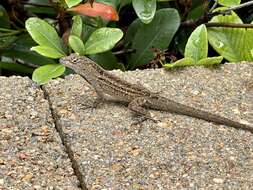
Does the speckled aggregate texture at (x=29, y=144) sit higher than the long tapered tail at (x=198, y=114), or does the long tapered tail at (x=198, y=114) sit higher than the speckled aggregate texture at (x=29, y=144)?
the long tapered tail at (x=198, y=114)

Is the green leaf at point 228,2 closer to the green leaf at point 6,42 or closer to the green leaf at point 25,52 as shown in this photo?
the green leaf at point 25,52

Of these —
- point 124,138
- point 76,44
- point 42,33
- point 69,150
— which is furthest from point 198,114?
point 42,33

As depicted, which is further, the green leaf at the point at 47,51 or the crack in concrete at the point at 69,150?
the green leaf at the point at 47,51

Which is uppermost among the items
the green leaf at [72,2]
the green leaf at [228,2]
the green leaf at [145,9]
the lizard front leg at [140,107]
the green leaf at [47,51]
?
the green leaf at [72,2]

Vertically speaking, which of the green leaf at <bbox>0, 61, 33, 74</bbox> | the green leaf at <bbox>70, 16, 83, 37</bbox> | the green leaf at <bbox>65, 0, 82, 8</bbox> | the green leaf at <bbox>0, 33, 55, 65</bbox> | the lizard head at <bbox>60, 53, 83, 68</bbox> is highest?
the green leaf at <bbox>65, 0, 82, 8</bbox>

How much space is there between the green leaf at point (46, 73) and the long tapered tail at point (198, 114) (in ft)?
2.12

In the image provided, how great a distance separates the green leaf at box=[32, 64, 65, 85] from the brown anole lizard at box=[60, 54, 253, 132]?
0.20 feet

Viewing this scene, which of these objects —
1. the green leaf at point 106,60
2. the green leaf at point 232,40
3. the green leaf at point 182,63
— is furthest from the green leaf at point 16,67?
the green leaf at point 232,40

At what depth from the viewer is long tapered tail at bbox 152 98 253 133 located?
3.65 meters

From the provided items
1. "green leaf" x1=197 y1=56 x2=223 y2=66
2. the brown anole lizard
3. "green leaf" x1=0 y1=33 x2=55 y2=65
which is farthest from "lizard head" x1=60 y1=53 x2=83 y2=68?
"green leaf" x1=197 y1=56 x2=223 y2=66

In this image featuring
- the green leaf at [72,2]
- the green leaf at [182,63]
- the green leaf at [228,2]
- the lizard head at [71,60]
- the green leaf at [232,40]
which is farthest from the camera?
the green leaf at [232,40]

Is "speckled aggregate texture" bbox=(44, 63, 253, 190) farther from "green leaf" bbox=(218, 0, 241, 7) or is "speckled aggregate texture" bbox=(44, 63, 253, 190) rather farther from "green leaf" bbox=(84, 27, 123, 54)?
"green leaf" bbox=(218, 0, 241, 7)

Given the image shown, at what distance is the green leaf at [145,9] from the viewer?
4.20 m

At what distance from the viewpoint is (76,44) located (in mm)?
4082
